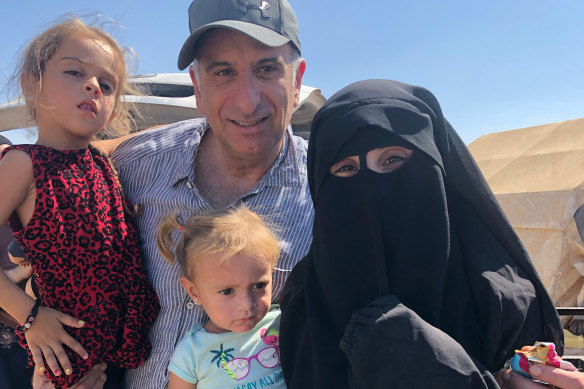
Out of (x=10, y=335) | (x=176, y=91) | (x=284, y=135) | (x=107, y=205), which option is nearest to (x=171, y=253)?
(x=107, y=205)

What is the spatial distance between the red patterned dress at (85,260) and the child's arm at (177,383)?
0.25 meters

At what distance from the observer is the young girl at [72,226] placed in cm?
181

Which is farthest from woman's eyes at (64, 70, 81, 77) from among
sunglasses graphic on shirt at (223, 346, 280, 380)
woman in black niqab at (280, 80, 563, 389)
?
sunglasses graphic on shirt at (223, 346, 280, 380)

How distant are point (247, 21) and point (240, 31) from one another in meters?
0.18

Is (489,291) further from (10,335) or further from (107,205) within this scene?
(10,335)

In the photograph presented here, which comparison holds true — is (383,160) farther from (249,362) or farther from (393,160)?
(249,362)

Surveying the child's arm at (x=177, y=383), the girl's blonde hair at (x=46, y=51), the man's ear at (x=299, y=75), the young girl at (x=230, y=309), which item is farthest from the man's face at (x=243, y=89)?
the child's arm at (x=177, y=383)

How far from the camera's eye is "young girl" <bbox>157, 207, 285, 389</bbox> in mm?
1740

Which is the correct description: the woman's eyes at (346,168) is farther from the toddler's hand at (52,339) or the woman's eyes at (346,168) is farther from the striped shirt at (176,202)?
the toddler's hand at (52,339)

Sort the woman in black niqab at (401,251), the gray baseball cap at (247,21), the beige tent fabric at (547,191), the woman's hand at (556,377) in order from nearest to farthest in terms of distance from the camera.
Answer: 1. the woman's hand at (556,377)
2. the woman in black niqab at (401,251)
3. the gray baseball cap at (247,21)
4. the beige tent fabric at (547,191)

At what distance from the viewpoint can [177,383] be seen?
1.78m

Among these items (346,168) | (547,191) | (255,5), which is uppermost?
(255,5)

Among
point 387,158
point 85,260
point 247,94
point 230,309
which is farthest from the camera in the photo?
point 247,94

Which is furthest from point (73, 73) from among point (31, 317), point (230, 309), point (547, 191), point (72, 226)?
point (547, 191)
